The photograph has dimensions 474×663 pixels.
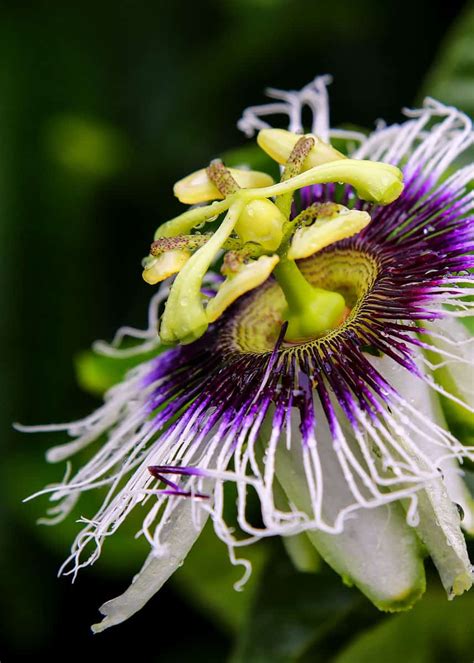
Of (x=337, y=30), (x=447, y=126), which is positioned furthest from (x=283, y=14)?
(x=447, y=126)

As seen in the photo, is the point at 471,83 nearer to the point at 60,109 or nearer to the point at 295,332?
the point at 295,332

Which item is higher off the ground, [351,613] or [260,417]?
[260,417]

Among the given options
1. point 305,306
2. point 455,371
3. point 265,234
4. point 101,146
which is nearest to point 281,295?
point 305,306

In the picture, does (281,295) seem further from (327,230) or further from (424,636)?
(424,636)

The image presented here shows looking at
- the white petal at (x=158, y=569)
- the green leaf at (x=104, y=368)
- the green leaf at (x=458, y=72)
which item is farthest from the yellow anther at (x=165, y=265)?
the green leaf at (x=458, y=72)

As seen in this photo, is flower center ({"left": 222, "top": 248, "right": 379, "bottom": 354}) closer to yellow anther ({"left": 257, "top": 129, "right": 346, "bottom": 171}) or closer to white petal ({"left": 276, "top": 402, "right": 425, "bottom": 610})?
yellow anther ({"left": 257, "top": 129, "right": 346, "bottom": 171})

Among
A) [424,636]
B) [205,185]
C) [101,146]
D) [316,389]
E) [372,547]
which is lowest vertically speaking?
[424,636]

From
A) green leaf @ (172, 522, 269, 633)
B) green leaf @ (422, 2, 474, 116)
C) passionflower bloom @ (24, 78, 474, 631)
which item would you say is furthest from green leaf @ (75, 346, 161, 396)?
green leaf @ (422, 2, 474, 116)
